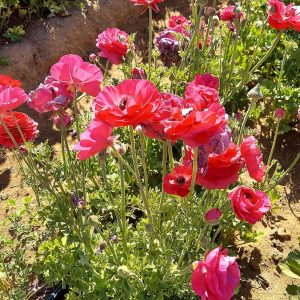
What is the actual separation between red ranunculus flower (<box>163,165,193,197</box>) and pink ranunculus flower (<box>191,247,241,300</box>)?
0.24 meters

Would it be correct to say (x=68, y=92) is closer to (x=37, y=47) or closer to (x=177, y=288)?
(x=177, y=288)

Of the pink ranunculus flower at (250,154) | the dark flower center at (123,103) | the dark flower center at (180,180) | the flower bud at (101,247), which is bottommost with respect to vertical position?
the flower bud at (101,247)

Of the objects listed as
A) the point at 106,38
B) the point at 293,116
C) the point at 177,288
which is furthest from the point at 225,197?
the point at 293,116

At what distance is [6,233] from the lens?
8.49 ft

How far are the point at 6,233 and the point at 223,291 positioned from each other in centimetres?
174

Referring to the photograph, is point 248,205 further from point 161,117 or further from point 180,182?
point 161,117

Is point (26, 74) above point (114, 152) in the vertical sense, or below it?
below

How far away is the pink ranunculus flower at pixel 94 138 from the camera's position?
1.16 meters

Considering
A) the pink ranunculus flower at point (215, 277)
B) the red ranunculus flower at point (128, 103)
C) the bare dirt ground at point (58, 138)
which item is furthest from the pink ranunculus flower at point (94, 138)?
the bare dirt ground at point (58, 138)

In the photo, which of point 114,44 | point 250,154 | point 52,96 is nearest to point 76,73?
point 52,96

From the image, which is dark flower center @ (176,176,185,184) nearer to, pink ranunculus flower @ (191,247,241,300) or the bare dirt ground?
pink ranunculus flower @ (191,247,241,300)

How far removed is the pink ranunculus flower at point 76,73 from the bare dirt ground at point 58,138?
1380 mm

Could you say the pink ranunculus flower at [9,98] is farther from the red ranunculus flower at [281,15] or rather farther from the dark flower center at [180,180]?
the red ranunculus flower at [281,15]

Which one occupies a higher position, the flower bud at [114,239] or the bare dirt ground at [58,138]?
the flower bud at [114,239]
